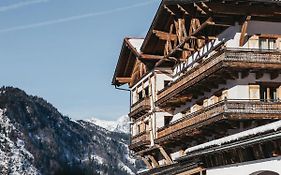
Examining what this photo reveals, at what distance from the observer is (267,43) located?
108 feet

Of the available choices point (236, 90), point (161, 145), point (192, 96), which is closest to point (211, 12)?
point (236, 90)

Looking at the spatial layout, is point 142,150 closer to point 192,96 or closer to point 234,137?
point 192,96

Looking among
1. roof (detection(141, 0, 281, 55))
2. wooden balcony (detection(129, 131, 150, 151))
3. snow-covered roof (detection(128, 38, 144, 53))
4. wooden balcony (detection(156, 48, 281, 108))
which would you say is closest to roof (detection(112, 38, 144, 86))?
snow-covered roof (detection(128, 38, 144, 53))

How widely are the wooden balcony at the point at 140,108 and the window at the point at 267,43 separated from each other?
1433 cm

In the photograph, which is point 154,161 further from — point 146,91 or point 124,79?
point 124,79

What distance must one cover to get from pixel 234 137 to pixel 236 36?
394 inches

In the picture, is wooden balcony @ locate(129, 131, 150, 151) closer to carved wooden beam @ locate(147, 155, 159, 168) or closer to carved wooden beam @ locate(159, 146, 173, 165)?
carved wooden beam @ locate(147, 155, 159, 168)

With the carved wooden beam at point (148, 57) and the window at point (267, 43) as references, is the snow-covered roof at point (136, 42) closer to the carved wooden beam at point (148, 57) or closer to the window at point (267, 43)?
the carved wooden beam at point (148, 57)

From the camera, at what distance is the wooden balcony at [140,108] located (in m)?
45.9

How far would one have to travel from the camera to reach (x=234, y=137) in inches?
939

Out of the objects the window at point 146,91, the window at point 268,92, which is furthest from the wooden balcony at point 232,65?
the window at point 146,91

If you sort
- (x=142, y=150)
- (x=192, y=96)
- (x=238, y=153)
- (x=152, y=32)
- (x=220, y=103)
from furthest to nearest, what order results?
(x=142, y=150) < (x=152, y=32) < (x=192, y=96) < (x=220, y=103) < (x=238, y=153)

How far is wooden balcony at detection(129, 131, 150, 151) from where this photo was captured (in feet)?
151

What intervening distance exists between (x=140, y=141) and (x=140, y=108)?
2.46 metres
